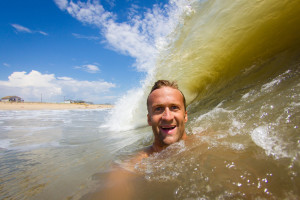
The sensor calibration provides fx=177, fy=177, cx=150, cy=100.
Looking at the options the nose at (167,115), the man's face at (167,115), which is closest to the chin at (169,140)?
the man's face at (167,115)

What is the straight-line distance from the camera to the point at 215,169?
1242mm

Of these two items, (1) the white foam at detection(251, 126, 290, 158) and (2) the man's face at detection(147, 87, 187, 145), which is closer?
(1) the white foam at detection(251, 126, 290, 158)

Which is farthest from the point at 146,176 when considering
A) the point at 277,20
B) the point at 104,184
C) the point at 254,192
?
the point at 277,20

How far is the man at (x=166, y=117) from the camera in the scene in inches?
85.0

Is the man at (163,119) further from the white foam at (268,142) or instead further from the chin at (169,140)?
the white foam at (268,142)

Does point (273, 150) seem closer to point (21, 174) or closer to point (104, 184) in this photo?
point (104, 184)

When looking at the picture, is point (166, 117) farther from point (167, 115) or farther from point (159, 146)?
point (159, 146)

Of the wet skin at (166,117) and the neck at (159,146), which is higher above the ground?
the wet skin at (166,117)

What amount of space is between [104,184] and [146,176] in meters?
0.41

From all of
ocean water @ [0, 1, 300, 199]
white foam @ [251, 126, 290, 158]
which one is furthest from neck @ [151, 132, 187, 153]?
white foam @ [251, 126, 290, 158]

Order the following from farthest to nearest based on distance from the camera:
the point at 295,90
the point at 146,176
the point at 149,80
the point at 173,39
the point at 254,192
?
the point at 149,80 < the point at 173,39 < the point at 295,90 < the point at 146,176 < the point at 254,192

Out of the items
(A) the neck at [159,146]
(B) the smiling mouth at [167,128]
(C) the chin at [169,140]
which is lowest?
(A) the neck at [159,146]

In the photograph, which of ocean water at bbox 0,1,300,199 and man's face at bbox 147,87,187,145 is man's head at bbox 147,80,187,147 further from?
ocean water at bbox 0,1,300,199

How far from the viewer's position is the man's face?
2.16 metres
